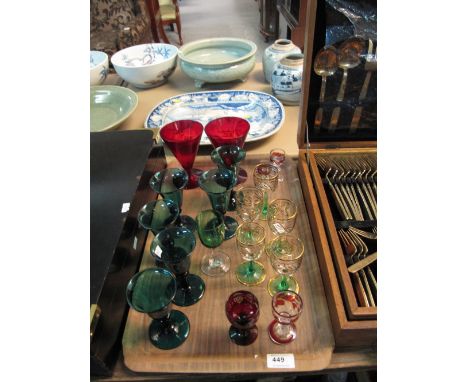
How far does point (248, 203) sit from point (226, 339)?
0.24 meters

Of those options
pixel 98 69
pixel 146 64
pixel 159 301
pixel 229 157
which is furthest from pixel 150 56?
pixel 159 301

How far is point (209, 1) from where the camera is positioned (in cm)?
366

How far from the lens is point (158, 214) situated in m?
0.50

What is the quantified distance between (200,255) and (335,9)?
452 mm

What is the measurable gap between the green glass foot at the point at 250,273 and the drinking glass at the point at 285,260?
0.06ft

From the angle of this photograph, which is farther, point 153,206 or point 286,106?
point 286,106

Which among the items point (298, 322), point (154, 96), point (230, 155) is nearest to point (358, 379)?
point (298, 322)

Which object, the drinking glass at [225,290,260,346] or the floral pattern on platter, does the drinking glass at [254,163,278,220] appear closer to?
the drinking glass at [225,290,260,346]

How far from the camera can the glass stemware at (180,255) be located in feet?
1.45

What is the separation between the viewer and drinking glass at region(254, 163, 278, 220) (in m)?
0.58

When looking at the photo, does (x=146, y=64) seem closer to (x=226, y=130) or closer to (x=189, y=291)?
(x=226, y=130)

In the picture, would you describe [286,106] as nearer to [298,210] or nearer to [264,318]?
[298,210]

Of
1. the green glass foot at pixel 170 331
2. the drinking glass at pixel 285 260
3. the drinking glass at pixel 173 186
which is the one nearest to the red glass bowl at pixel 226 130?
the drinking glass at pixel 173 186

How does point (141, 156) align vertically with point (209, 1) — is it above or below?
above
